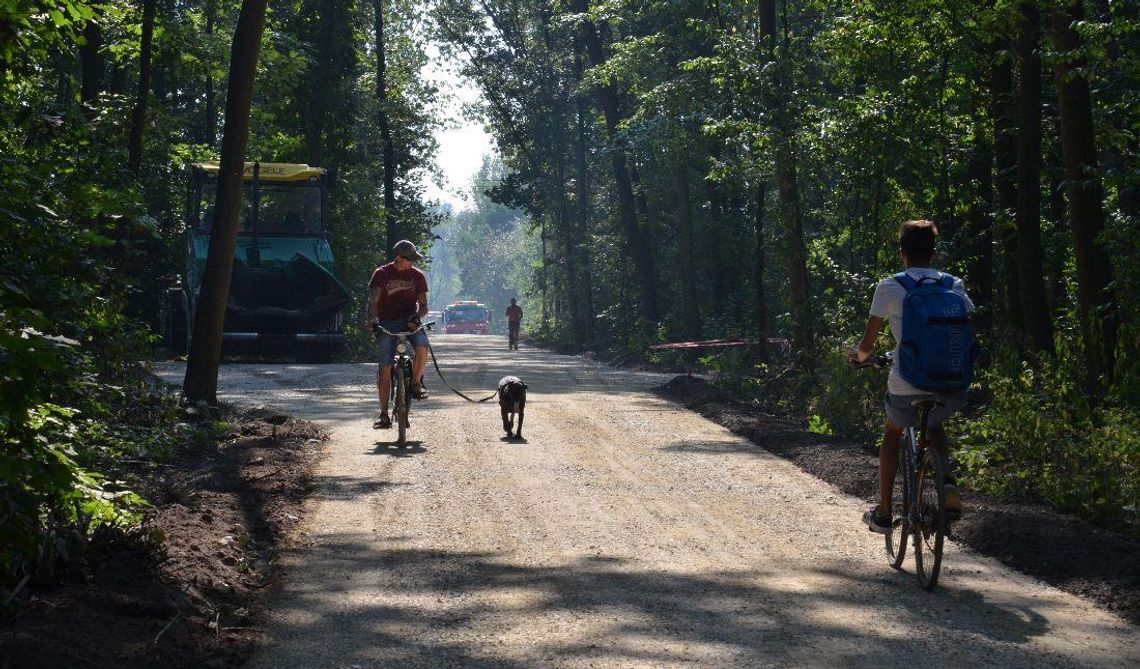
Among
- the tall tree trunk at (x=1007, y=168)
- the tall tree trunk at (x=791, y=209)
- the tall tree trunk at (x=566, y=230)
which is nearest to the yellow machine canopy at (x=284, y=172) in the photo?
the tall tree trunk at (x=791, y=209)

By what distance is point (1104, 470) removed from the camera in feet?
30.5

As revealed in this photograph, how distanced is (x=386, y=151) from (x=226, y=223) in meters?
32.4

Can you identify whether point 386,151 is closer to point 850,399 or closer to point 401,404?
point 850,399

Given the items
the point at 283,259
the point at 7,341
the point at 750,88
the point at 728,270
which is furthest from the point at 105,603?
the point at 728,270

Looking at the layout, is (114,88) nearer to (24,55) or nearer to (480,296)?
(24,55)

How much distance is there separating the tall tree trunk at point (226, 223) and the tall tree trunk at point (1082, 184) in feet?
29.9

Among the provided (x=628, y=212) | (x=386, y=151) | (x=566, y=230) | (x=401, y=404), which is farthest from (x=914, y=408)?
(x=566, y=230)

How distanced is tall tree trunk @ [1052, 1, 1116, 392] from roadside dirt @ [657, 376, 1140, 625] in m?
2.43

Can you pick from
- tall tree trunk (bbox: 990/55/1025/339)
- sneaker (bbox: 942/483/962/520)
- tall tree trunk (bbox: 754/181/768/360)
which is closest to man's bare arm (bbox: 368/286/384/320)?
tall tree trunk (bbox: 990/55/1025/339)

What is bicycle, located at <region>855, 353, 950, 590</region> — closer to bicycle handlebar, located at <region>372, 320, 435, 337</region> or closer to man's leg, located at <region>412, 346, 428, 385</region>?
bicycle handlebar, located at <region>372, 320, 435, 337</region>

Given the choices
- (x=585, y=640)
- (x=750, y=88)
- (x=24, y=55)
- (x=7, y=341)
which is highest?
(x=750, y=88)

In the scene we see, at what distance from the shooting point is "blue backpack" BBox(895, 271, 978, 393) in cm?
711

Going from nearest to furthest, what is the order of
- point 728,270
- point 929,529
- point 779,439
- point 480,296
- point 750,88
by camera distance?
point 929,529, point 779,439, point 750,88, point 728,270, point 480,296

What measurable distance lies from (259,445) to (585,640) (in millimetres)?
7747
